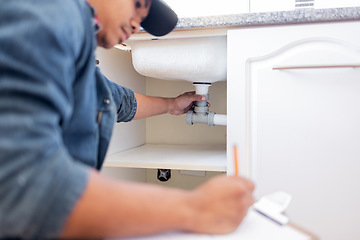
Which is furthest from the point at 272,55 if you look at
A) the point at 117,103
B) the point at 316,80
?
the point at 117,103

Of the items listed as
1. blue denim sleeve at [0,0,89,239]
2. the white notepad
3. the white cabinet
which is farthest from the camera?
the white cabinet

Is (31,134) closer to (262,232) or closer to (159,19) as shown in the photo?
(262,232)

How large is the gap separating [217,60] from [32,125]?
2.25ft

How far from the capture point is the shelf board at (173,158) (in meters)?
0.96

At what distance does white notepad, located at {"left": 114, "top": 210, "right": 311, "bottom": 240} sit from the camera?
370mm

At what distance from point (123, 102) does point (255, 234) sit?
642 mm

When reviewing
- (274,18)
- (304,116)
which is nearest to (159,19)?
(274,18)

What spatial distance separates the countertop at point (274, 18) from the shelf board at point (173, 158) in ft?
1.42

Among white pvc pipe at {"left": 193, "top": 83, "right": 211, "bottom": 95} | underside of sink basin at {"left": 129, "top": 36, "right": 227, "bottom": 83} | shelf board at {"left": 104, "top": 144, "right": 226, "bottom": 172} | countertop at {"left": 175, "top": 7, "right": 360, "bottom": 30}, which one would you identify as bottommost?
shelf board at {"left": 104, "top": 144, "right": 226, "bottom": 172}

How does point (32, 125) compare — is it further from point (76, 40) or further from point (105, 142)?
point (105, 142)

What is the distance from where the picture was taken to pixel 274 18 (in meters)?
0.78

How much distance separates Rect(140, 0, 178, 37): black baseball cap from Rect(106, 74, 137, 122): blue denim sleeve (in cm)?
24

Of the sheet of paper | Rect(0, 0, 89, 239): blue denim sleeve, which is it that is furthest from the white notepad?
Rect(0, 0, 89, 239): blue denim sleeve

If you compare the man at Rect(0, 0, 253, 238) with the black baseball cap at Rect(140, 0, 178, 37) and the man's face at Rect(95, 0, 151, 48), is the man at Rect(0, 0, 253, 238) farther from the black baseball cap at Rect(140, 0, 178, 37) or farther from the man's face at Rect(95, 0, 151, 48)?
the black baseball cap at Rect(140, 0, 178, 37)
